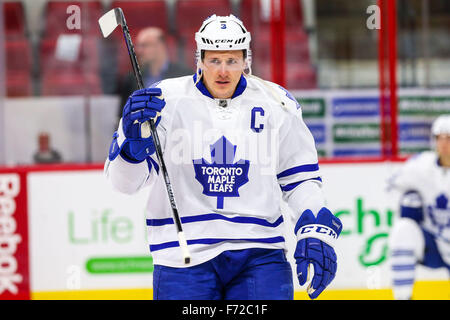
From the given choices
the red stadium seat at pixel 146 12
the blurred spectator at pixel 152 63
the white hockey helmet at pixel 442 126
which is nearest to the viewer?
the blurred spectator at pixel 152 63

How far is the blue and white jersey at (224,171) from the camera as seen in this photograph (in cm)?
271

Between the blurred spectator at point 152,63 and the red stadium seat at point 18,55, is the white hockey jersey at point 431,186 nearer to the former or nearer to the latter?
the blurred spectator at point 152,63

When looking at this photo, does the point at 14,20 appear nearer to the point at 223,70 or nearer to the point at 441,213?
the point at 441,213

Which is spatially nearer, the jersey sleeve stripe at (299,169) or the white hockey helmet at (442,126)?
the jersey sleeve stripe at (299,169)

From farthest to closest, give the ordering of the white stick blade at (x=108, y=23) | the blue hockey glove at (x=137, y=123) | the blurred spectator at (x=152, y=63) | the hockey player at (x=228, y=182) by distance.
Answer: the blurred spectator at (x=152, y=63), the white stick blade at (x=108, y=23), the hockey player at (x=228, y=182), the blue hockey glove at (x=137, y=123)

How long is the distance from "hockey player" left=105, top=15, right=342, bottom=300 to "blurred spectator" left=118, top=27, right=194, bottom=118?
65.0 inches

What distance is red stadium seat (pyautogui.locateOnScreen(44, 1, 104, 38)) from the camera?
188 inches

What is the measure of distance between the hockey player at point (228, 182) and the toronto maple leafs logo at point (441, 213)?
2.28 meters

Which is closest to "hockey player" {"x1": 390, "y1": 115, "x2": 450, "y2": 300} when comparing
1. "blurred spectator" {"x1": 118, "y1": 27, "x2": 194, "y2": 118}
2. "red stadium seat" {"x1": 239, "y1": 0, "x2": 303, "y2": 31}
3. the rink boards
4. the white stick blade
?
the rink boards

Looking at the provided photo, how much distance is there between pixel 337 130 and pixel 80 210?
4.12 ft

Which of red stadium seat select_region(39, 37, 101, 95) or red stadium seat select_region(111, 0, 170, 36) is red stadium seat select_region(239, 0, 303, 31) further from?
red stadium seat select_region(39, 37, 101, 95)

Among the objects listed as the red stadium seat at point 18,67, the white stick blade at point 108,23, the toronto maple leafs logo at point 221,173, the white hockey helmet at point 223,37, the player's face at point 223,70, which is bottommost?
the toronto maple leafs logo at point 221,173

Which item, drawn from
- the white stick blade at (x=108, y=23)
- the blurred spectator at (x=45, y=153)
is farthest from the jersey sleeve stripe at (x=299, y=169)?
the blurred spectator at (x=45, y=153)
